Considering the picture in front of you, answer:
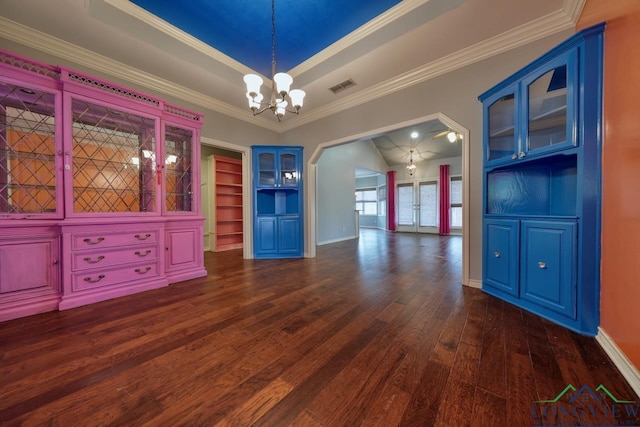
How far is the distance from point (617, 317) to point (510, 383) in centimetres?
90

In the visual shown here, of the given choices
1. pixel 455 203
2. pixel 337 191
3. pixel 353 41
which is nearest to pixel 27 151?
pixel 353 41

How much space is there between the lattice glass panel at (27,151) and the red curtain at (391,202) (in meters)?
9.15

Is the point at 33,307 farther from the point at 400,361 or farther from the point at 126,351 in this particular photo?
the point at 400,361

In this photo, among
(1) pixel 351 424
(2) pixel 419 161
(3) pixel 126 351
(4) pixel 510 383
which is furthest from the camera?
(2) pixel 419 161

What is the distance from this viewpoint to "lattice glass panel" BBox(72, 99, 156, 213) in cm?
243

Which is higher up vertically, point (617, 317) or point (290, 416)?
point (617, 317)

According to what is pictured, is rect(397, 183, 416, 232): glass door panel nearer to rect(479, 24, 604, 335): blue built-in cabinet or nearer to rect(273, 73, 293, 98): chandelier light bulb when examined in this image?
rect(479, 24, 604, 335): blue built-in cabinet

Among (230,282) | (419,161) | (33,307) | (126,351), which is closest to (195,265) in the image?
(230,282)

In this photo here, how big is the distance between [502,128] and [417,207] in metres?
6.92

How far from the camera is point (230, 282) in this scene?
2.99 metres

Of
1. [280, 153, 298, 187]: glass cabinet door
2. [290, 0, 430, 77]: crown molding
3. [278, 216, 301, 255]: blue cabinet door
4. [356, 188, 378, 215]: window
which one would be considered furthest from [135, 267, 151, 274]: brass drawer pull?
[356, 188, 378, 215]: window

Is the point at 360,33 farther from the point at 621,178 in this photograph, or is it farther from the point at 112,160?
the point at 112,160

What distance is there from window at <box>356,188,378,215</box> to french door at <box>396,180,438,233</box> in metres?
1.56

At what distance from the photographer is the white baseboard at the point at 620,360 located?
1.15 m
